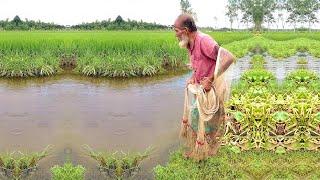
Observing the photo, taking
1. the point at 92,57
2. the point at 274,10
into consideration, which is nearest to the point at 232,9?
the point at 274,10

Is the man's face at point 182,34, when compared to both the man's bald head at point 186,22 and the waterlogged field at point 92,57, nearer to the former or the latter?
the man's bald head at point 186,22

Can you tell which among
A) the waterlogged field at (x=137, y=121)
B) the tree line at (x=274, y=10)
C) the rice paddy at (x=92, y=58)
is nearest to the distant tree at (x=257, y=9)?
the tree line at (x=274, y=10)

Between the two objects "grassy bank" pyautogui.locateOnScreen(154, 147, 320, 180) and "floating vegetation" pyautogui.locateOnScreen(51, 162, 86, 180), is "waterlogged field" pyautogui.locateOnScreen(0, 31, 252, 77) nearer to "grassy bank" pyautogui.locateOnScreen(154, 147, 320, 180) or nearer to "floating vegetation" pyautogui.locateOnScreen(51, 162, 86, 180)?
"grassy bank" pyautogui.locateOnScreen(154, 147, 320, 180)

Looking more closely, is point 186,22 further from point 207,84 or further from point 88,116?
point 88,116

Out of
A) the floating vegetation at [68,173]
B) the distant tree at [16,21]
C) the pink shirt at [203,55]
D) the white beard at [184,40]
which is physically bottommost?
the floating vegetation at [68,173]

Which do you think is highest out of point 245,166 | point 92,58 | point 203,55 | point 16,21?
point 16,21

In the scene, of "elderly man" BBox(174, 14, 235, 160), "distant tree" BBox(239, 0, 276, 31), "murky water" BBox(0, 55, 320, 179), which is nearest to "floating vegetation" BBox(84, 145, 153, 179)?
"murky water" BBox(0, 55, 320, 179)

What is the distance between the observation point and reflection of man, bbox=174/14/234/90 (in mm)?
5219

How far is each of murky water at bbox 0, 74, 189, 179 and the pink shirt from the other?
1411mm

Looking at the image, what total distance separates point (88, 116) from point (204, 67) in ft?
10.9

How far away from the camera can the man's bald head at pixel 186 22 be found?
521 centimetres

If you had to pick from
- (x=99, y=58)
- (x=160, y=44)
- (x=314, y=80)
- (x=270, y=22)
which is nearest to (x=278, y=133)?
(x=314, y=80)

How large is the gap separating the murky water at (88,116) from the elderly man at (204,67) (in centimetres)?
79

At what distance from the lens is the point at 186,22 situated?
5.22 m
